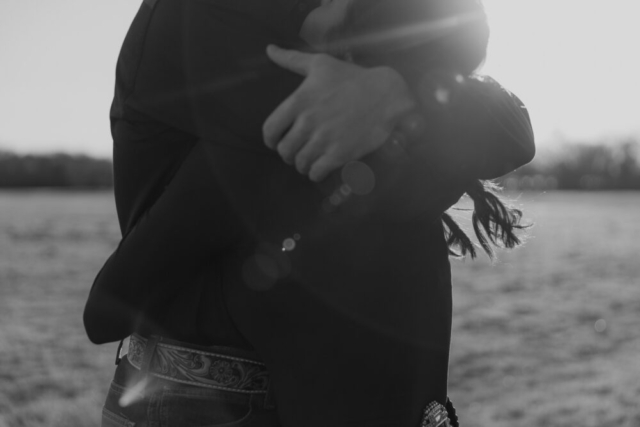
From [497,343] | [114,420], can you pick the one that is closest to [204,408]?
[114,420]

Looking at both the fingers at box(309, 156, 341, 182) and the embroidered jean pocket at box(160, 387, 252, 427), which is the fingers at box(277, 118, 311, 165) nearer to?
the fingers at box(309, 156, 341, 182)

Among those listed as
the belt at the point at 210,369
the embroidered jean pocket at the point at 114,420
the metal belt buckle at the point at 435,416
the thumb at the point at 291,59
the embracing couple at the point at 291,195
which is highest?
the thumb at the point at 291,59

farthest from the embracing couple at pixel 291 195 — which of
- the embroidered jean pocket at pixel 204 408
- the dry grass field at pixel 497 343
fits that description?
the dry grass field at pixel 497 343

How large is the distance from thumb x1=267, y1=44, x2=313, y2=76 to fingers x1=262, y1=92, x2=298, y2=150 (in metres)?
0.07

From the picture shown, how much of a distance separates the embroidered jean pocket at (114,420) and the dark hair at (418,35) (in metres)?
0.76

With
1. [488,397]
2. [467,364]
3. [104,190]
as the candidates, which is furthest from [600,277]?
[104,190]

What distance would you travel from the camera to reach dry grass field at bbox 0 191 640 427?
4.56 metres

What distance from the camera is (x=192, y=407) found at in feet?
3.95

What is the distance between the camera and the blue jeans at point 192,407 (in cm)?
120

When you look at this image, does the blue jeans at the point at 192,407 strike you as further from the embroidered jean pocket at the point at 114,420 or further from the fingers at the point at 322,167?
the fingers at the point at 322,167

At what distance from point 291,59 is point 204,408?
0.61m

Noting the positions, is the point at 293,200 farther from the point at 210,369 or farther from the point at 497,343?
the point at 497,343

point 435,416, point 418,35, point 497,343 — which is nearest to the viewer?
point 418,35

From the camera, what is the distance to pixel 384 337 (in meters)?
1.19
